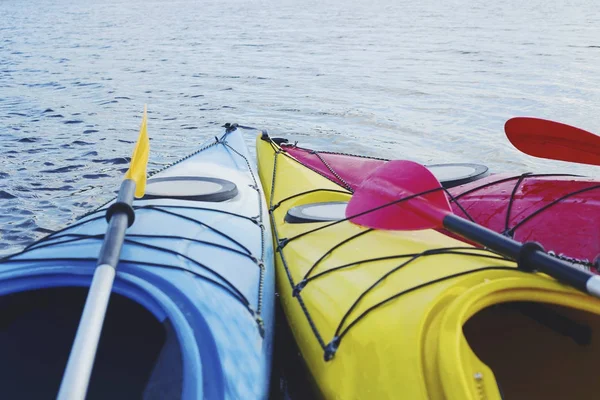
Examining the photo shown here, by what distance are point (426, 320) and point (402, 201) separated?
80cm

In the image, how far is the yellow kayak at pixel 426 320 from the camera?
1728 millimetres

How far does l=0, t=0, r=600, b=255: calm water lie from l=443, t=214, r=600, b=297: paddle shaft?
9.86 feet

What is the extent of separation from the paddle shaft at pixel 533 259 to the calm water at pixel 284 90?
3.01 metres

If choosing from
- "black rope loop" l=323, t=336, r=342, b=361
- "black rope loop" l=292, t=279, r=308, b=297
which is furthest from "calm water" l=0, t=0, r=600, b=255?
"black rope loop" l=323, t=336, r=342, b=361

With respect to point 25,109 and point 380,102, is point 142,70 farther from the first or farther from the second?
point 380,102

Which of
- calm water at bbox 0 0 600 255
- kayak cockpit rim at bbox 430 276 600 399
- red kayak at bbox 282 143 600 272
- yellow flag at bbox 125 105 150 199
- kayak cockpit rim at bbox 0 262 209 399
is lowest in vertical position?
kayak cockpit rim at bbox 0 262 209 399

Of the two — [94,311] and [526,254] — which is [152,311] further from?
[526,254]

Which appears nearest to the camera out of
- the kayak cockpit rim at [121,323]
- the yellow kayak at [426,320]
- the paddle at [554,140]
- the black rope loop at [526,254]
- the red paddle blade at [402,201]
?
the yellow kayak at [426,320]

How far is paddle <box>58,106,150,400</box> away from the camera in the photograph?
1582mm

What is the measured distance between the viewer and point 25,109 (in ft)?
24.3

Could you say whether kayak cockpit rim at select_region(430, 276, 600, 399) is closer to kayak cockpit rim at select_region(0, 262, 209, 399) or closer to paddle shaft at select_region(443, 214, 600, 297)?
paddle shaft at select_region(443, 214, 600, 297)

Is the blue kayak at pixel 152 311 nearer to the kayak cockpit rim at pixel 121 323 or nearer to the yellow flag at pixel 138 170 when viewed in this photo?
the kayak cockpit rim at pixel 121 323

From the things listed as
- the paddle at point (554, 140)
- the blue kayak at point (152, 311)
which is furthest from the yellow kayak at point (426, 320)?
the paddle at point (554, 140)

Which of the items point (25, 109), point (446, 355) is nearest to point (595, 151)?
point (446, 355)
